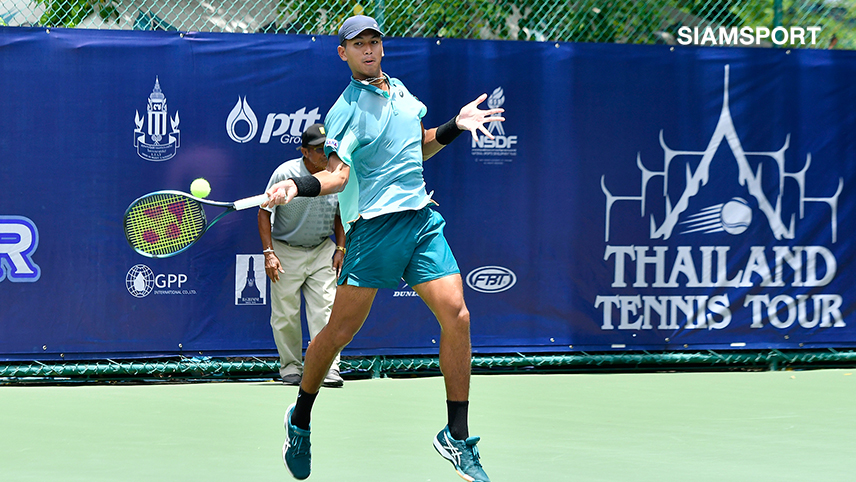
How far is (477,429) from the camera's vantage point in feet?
15.6

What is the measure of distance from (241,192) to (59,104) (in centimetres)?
115

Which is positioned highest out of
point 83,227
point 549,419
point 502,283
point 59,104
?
point 59,104

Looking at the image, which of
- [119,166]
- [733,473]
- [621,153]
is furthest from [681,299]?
[119,166]

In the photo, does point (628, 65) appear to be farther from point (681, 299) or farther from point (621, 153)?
point (681, 299)

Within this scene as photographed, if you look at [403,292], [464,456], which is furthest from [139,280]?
[464,456]

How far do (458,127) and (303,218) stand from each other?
2063 millimetres

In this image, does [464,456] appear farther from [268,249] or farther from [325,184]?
[268,249]

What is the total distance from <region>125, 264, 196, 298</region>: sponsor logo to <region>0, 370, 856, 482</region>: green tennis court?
576 mm

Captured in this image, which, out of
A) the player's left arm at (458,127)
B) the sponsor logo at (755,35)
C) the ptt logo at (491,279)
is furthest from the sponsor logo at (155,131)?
the sponsor logo at (755,35)

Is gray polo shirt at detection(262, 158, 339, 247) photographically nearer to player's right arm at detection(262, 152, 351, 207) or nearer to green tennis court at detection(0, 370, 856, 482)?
green tennis court at detection(0, 370, 856, 482)

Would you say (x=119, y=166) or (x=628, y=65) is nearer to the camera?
(x=119, y=166)

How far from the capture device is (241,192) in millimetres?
5934

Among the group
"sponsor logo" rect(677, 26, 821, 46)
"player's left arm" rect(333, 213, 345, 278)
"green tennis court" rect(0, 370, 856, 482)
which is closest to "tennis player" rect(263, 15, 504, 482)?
"green tennis court" rect(0, 370, 856, 482)

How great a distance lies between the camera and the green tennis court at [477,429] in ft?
12.9
